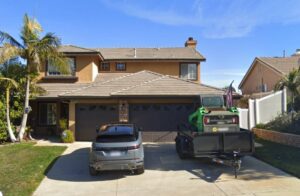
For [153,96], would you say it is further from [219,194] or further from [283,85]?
[219,194]

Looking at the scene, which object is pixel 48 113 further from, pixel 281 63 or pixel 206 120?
pixel 281 63

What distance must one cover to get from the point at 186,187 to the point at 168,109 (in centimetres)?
1011

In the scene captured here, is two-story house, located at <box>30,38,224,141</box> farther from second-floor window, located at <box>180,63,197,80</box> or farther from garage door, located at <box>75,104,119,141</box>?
second-floor window, located at <box>180,63,197,80</box>

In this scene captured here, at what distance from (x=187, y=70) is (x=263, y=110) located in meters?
6.36

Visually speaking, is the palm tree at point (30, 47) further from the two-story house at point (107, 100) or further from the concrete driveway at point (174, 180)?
the concrete driveway at point (174, 180)

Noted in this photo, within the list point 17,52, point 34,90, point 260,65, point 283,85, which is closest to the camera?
point 17,52

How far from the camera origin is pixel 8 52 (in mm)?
17766

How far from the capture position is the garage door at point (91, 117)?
19.3m

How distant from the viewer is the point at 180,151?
1361 centimetres

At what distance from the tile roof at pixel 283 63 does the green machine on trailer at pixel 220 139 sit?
74.7 ft

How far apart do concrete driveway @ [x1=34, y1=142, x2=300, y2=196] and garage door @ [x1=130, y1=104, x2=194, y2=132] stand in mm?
5985

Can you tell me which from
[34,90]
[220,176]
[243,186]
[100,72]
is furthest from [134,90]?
[243,186]

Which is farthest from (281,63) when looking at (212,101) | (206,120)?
(206,120)

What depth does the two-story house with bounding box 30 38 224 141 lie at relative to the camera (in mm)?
→ 19031
